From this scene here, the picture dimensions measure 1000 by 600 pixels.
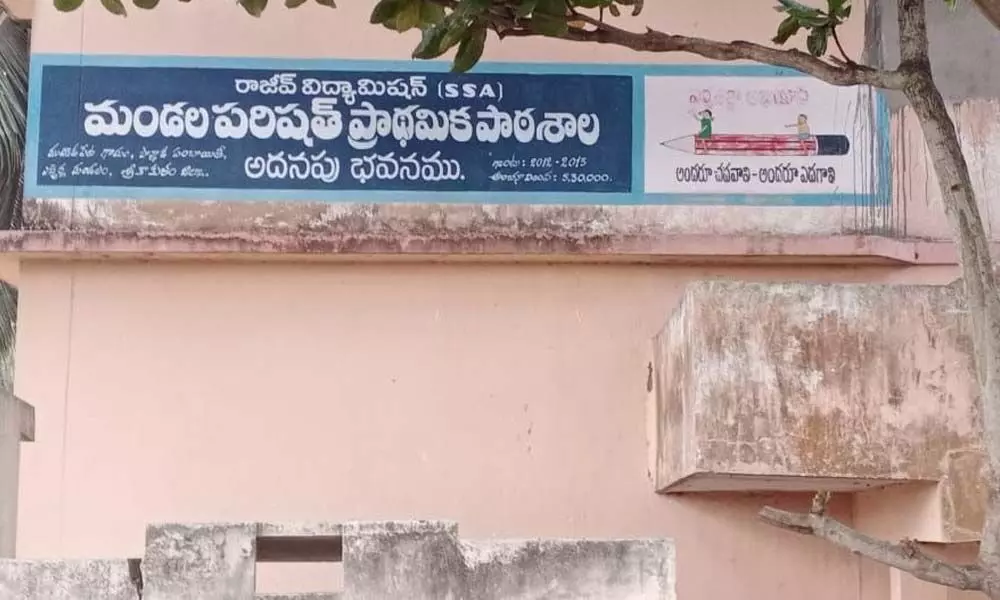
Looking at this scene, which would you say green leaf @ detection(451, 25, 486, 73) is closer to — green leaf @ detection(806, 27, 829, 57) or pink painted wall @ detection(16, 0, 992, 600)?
green leaf @ detection(806, 27, 829, 57)

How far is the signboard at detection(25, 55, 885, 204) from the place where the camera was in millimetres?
Result: 6566

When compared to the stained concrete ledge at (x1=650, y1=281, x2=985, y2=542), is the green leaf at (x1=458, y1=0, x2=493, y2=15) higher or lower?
higher

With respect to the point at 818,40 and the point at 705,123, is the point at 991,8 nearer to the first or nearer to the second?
the point at 818,40

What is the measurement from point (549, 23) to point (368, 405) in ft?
9.55

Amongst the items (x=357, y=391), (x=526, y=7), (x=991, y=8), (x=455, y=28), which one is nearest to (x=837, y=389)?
(x=991, y=8)

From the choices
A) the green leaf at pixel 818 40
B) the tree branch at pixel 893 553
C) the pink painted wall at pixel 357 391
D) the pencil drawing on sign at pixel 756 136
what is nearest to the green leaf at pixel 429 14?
the green leaf at pixel 818 40

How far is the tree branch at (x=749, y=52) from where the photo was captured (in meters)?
4.24

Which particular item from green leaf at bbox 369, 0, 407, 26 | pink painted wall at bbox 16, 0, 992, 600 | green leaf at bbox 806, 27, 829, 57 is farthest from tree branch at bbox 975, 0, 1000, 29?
pink painted wall at bbox 16, 0, 992, 600

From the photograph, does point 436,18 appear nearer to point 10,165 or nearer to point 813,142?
point 813,142

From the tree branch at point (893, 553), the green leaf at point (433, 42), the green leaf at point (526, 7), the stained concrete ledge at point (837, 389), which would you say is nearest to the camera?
the tree branch at point (893, 553)

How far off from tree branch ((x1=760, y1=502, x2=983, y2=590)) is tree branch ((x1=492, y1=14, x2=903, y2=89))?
1488 millimetres

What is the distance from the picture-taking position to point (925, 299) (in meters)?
5.21

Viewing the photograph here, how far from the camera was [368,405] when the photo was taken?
643cm

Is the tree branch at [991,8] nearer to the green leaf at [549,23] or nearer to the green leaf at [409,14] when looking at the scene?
the green leaf at [549,23]
